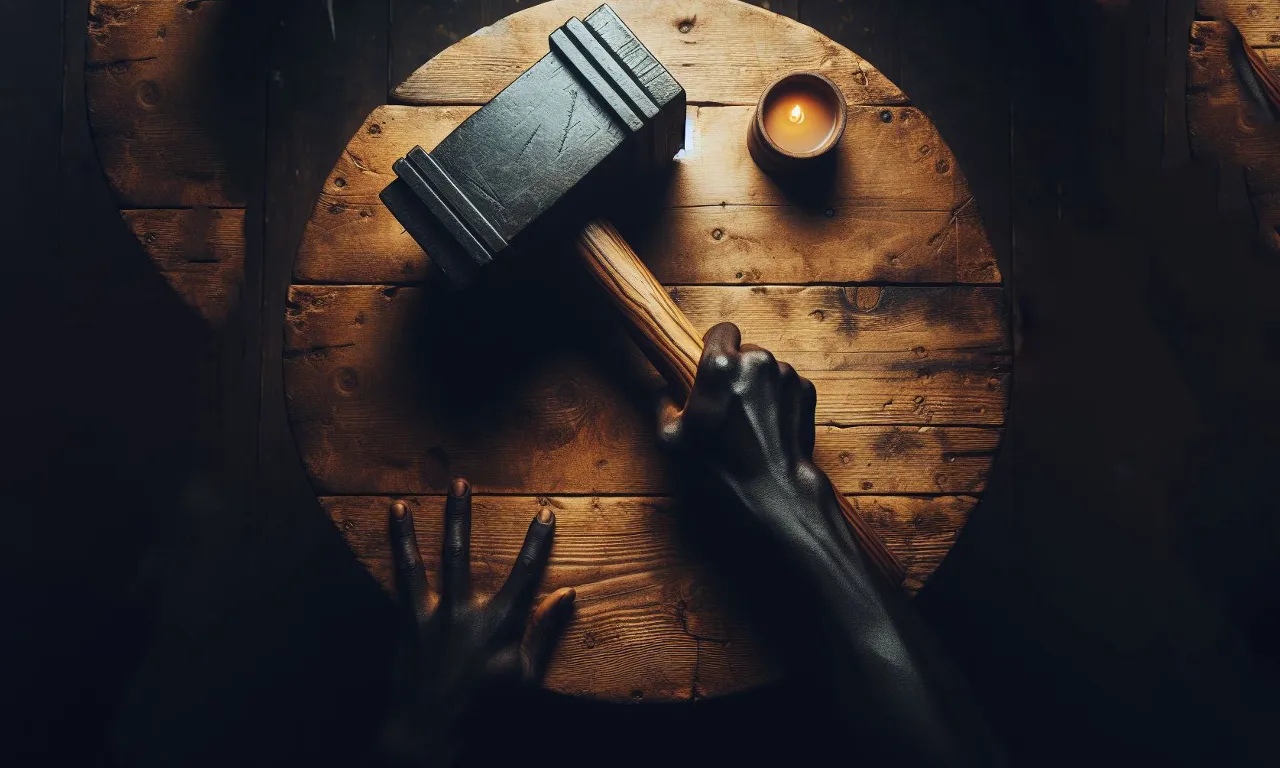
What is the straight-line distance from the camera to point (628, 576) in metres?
1.26

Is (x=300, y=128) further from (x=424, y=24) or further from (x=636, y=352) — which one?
(x=636, y=352)

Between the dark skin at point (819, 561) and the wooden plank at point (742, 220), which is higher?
the wooden plank at point (742, 220)

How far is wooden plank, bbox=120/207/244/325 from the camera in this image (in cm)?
166

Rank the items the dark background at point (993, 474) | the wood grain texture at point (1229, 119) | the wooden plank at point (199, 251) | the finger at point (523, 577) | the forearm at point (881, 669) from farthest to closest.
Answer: the dark background at point (993, 474) → the wooden plank at point (199, 251) → the wood grain texture at point (1229, 119) → the finger at point (523, 577) → the forearm at point (881, 669)

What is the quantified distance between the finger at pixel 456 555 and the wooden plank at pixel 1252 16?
151 cm

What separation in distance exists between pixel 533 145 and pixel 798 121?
1.31ft

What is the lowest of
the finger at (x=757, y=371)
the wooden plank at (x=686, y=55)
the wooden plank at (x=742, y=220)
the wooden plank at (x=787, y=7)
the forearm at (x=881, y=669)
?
the forearm at (x=881, y=669)

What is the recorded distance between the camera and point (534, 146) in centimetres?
115

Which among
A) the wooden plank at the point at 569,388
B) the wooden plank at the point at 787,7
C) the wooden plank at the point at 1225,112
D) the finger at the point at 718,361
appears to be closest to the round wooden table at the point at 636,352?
the wooden plank at the point at 569,388

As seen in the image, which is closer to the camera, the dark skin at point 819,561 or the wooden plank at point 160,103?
the dark skin at point 819,561

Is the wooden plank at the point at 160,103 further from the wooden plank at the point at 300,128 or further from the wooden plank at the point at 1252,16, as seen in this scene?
the wooden plank at the point at 1252,16

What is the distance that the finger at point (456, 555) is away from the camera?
4.07 feet

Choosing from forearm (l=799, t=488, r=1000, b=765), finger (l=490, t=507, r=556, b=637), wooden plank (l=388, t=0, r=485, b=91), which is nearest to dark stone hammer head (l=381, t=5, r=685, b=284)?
finger (l=490, t=507, r=556, b=637)

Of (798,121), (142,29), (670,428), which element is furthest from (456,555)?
(142,29)
